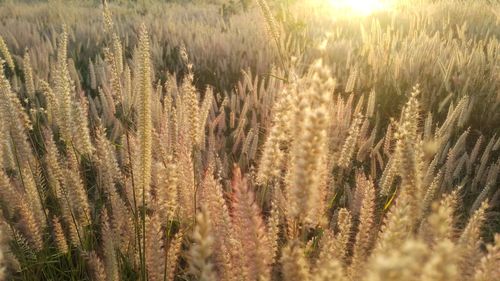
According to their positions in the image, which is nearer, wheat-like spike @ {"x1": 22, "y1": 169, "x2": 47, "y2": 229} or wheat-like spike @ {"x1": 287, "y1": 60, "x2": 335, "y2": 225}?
wheat-like spike @ {"x1": 287, "y1": 60, "x2": 335, "y2": 225}

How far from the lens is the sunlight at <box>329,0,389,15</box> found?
7.22m

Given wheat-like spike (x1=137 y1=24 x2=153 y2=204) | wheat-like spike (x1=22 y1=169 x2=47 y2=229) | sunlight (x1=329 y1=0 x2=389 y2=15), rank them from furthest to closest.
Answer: sunlight (x1=329 y1=0 x2=389 y2=15)
wheat-like spike (x1=22 y1=169 x2=47 y2=229)
wheat-like spike (x1=137 y1=24 x2=153 y2=204)

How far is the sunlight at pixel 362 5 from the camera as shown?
7.22 m

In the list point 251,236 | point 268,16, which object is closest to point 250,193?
point 251,236

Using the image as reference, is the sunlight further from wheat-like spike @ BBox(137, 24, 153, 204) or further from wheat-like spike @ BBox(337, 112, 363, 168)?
wheat-like spike @ BBox(137, 24, 153, 204)

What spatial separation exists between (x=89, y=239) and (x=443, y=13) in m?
5.90

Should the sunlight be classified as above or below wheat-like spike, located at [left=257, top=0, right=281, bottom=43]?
below

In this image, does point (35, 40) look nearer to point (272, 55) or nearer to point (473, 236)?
point (272, 55)

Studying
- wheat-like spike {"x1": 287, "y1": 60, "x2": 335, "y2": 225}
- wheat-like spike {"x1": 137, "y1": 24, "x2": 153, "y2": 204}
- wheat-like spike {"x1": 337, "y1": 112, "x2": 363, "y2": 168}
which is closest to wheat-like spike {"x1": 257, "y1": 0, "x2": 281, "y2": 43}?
wheat-like spike {"x1": 337, "y1": 112, "x2": 363, "y2": 168}

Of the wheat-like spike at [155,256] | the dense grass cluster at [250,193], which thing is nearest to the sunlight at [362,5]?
the dense grass cluster at [250,193]

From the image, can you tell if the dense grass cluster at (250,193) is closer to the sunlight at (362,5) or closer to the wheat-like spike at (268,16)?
the wheat-like spike at (268,16)

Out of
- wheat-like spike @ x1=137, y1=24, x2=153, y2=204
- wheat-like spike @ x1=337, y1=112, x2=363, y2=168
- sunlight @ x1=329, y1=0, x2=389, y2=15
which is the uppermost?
wheat-like spike @ x1=137, y1=24, x2=153, y2=204

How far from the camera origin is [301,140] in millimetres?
719

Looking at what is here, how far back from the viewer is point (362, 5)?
7.58m
